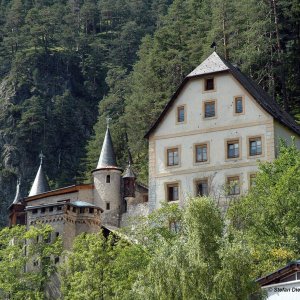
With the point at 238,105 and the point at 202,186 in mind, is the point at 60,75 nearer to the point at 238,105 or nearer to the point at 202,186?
the point at 238,105

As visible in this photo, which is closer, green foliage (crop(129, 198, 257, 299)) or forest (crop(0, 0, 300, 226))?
green foliage (crop(129, 198, 257, 299))

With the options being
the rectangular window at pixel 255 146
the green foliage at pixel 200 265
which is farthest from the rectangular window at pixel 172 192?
the green foliage at pixel 200 265

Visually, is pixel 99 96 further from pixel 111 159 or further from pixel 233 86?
pixel 233 86

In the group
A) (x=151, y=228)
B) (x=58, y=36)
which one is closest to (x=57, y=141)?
(x=58, y=36)

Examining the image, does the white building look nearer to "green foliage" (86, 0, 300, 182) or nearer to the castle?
the castle

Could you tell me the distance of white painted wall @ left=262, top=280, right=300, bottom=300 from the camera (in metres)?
34.2

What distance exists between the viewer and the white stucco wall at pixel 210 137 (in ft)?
187

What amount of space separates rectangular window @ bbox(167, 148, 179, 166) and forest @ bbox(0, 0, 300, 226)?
17.8m

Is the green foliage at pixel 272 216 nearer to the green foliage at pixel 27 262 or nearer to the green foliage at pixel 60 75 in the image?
the green foliage at pixel 27 262

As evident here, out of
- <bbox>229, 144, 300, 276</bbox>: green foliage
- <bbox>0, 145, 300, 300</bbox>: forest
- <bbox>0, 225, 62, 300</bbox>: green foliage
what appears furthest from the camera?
<bbox>0, 225, 62, 300</bbox>: green foliage

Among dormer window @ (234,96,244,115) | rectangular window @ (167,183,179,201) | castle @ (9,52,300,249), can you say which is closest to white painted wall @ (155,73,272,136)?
castle @ (9,52,300,249)

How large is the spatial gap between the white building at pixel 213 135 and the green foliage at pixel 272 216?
7.84m

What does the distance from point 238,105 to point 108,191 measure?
15.9m

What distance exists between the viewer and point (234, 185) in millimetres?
54781
